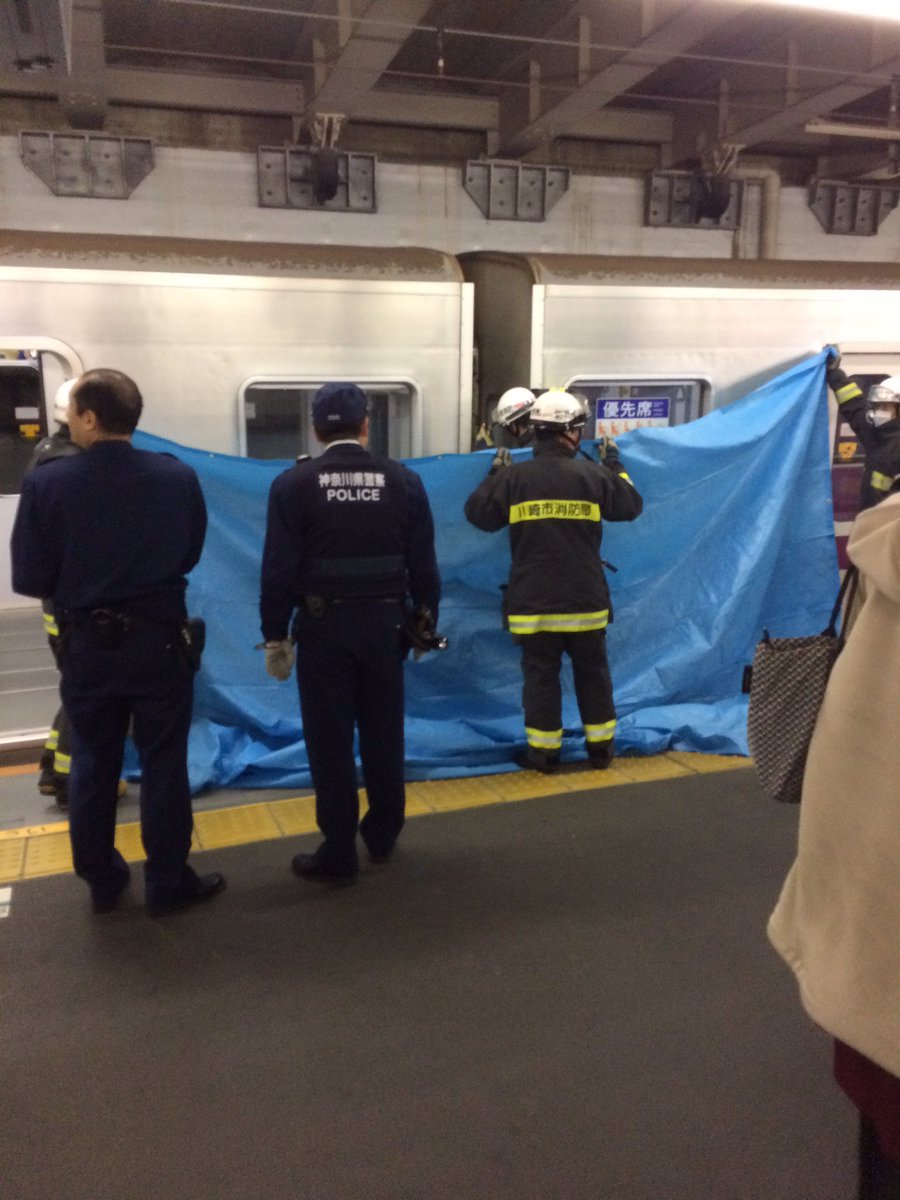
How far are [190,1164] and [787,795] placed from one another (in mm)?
1678

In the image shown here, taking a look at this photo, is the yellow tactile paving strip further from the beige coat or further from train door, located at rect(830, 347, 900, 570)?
the beige coat

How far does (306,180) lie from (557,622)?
4497 mm

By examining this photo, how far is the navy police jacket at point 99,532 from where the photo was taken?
308 centimetres

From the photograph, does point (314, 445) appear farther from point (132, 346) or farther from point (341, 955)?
point (341, 955)

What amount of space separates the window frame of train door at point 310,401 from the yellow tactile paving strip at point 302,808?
1.89 m

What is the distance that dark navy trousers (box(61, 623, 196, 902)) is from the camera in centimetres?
316

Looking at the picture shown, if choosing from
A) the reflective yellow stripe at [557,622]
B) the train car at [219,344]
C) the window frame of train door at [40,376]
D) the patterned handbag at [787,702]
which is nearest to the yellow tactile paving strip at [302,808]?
the reflective yellow stripe at [557,622]

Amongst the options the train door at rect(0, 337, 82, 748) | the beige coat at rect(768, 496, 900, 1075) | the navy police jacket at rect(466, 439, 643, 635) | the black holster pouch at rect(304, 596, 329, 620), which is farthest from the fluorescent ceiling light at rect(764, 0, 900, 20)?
the train door at rect(0, 337, 82, 748)

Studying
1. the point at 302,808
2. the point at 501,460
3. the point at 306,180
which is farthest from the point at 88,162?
the point at 302,808

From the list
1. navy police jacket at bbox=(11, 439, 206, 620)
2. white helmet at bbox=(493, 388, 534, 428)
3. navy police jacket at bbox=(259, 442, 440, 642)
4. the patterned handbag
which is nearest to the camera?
the patterned handbag

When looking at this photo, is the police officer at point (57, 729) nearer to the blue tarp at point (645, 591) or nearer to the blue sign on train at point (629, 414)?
the blue tarp at point (645, 591)

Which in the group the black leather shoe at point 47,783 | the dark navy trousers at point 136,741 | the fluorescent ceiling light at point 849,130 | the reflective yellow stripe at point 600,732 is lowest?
the black leather shoe at point 47,783

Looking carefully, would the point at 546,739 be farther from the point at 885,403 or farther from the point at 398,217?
the point at 398,217

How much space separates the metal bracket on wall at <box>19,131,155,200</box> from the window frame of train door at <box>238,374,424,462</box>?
2.89m
